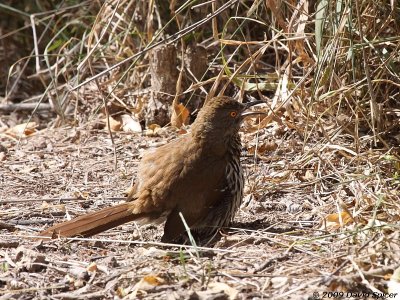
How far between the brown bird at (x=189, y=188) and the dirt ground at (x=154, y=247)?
0.12 metres

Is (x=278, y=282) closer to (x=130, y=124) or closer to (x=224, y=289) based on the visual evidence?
(x=224, y=289)

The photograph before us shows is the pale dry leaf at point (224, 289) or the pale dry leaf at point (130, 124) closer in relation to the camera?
the pale dry leaf at point (224, 289)

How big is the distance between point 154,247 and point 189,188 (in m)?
0.48

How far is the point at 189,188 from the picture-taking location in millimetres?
5164

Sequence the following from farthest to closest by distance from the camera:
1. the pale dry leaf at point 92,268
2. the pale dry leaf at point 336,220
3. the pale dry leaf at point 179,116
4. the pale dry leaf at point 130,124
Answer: the pale dry leaf at point 130,124 → the pale dry leaf at point 179,116 → the pale dry leaf at point 336,220 → the pale dry leaf at point 92,268

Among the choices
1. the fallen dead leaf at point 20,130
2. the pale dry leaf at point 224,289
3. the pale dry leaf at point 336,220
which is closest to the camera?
the pale dry leaf at point 224,289

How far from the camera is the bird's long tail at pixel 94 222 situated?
4930 millimetres

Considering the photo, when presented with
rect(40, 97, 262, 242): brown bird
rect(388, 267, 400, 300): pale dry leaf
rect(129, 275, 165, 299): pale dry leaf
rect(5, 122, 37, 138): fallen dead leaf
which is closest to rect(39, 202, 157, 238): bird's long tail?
rect(40, 97, 262, 242): brown bird

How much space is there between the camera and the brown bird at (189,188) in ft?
16.5

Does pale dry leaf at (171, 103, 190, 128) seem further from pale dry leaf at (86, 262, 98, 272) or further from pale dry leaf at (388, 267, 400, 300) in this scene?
pale dry leaf at (388, 267, 400, 300)

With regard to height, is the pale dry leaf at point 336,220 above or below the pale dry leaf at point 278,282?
below

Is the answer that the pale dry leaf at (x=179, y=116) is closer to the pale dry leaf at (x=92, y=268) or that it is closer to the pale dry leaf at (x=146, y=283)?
the pale dry leaf at (x=92, y=268)

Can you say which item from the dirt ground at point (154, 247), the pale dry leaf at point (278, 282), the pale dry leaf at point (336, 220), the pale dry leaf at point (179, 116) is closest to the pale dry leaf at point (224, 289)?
the dirt ground at point (154, 247)

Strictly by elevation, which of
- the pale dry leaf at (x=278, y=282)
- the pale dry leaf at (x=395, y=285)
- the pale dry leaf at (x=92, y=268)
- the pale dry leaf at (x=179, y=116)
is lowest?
the pale dry leaf at (x=179, y=116)
